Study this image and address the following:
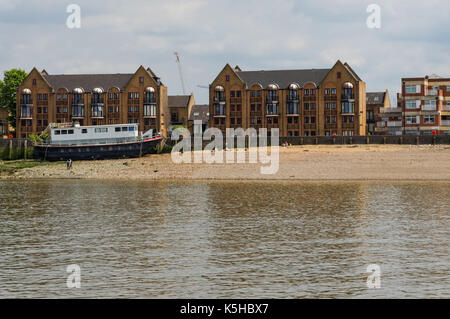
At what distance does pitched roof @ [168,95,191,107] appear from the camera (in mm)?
151375

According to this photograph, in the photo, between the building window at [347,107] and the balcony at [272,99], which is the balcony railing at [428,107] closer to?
the building window at [347,107]

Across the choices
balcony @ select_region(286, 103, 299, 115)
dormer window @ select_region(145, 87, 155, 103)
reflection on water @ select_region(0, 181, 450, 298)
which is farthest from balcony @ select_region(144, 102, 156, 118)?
reflection on water @ select_region(0, 181, 450, 298)

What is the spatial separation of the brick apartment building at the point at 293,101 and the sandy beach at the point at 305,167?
92.1 feet

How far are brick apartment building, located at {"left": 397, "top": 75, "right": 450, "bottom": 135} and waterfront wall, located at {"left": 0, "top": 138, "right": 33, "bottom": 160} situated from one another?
68.8 m

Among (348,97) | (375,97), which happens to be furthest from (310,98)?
(375,97)

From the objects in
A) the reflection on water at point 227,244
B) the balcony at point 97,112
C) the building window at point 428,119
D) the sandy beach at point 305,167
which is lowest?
the reflection on water at point 227,244

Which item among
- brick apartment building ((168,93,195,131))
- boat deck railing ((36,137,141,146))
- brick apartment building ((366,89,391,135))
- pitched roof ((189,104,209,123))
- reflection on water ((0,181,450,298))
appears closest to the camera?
reflection on water ((0,181,450,298))

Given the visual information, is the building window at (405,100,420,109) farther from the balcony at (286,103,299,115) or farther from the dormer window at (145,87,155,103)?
the dormer window at (145,87,155,103)

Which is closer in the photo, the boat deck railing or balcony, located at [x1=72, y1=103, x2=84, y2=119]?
the boat deck railing

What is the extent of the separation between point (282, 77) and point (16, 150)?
184 ft

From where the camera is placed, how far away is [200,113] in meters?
153

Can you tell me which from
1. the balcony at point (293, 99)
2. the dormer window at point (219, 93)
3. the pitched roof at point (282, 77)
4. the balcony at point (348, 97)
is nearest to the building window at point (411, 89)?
the balcony at point (348, 97)

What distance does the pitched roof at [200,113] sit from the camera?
492ft
